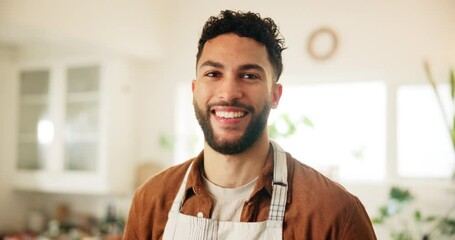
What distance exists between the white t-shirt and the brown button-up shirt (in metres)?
0.02

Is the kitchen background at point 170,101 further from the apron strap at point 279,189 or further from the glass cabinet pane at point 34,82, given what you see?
the apron strap at point 279,189

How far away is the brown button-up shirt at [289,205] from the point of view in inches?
46.4

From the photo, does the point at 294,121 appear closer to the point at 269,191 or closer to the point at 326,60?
the point at 326,60

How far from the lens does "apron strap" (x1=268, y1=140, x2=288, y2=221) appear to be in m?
1.22

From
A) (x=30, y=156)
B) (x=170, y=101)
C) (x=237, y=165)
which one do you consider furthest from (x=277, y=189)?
(x=30, y=156)

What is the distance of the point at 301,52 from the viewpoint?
3.36 metres

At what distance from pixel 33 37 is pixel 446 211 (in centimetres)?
279

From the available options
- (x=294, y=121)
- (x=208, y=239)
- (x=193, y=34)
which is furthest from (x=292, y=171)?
(x=193, y=34)

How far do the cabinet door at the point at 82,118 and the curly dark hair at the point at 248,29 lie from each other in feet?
8.95

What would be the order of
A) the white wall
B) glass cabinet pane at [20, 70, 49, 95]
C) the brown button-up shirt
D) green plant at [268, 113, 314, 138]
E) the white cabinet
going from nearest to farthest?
1. the brown button-up shirt
2. green plant at [268, 113, 314, 138]
3. the white wall
4. the white cabinet
5. glass cabinet pane at [20, 70, 49, 95]

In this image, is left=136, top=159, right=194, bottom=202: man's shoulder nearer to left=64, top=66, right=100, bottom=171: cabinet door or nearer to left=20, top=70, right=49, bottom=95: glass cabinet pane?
left=64, top=66, right=100, bottom=171: cabinet door

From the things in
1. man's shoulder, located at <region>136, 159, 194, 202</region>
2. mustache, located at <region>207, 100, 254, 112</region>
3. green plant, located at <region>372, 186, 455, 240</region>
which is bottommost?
green plant, located at <region>372, 186, 455, 240</region>

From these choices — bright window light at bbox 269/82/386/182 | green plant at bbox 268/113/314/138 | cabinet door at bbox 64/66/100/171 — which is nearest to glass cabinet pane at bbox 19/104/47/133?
cabinet door at bbox 64/66/100/171

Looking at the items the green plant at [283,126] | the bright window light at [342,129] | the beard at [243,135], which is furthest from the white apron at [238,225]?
the bright window light at [342,129]
